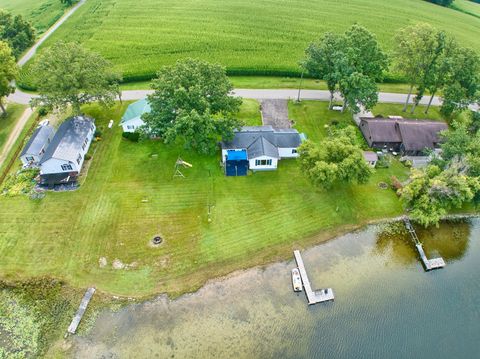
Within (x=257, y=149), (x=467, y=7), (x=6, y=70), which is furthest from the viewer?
(x=467, y=7)

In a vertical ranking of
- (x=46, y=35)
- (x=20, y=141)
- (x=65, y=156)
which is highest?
(x=46, y=35)

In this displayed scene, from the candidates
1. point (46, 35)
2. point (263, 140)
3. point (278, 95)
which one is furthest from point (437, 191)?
point (46, 35)

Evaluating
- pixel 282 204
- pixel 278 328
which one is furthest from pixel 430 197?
pixel 278 328

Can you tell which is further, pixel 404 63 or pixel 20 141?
pixel 404 63

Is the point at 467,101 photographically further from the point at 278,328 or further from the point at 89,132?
the point at 89,132

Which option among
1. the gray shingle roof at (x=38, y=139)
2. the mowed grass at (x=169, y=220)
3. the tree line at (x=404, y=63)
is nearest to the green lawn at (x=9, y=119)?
the gray shingle roof at (x=38, y=139)

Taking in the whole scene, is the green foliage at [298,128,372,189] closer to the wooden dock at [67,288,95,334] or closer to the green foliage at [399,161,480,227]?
the green foliage at [399,161,480,227]

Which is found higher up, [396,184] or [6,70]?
[6,70]

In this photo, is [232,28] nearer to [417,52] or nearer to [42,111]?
[417,52]
